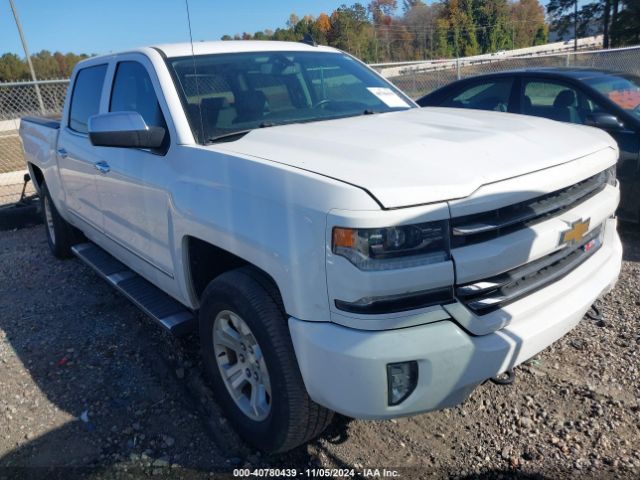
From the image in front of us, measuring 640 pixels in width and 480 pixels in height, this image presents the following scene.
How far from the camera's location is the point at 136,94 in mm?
3512

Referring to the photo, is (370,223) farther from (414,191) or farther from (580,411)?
(580,411)

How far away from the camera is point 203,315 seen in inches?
110

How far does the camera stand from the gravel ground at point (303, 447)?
102 inches

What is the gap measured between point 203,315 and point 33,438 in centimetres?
118

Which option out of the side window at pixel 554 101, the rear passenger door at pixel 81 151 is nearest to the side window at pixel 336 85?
the rear passenger door at pixel 81 151

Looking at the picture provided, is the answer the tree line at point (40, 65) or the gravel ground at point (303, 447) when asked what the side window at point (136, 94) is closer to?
the gravel ground at point (303, 447)

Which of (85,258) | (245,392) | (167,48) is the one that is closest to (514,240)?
(245,392)

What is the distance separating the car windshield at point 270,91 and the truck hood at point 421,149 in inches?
8.4

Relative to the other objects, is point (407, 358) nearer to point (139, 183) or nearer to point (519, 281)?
point (519, 281)

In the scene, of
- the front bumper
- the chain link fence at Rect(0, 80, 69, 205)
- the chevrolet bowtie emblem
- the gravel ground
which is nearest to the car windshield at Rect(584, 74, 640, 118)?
the gravel ground

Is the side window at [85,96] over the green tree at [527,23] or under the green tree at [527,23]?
under

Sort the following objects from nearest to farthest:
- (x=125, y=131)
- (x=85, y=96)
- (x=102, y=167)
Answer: (x=125, y=131), (x=102, y=167), (x=85, y=96)

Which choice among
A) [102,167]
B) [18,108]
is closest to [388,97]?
[102,167]

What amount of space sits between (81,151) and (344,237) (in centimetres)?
304
